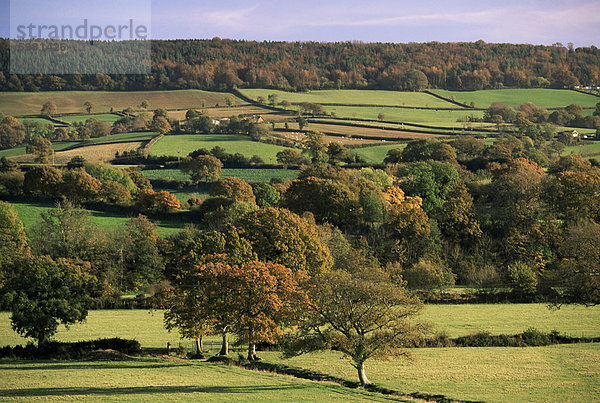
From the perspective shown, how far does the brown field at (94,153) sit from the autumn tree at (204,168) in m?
22.6

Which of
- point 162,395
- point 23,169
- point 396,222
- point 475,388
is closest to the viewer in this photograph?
point 162,395

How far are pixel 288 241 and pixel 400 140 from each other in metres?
90.9

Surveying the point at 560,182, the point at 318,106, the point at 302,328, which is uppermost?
the point at 318,106

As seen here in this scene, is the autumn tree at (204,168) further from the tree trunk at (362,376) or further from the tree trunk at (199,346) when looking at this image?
the tree trunk at (362,376)

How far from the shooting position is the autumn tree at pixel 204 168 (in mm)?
124500

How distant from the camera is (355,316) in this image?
149ft

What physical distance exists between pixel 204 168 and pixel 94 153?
33268 mm

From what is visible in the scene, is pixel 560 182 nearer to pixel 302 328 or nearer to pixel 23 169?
pixel 302 328

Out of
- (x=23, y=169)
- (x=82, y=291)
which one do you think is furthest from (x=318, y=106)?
(x=82, y=291)

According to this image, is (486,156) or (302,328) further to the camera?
(486,156)

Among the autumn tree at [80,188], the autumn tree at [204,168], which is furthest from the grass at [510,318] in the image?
the autumn tree at [204,168]

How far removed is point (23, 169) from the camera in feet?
429

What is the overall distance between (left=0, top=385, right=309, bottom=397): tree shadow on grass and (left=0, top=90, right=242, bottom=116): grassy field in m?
152

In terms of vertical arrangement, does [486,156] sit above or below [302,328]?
above
